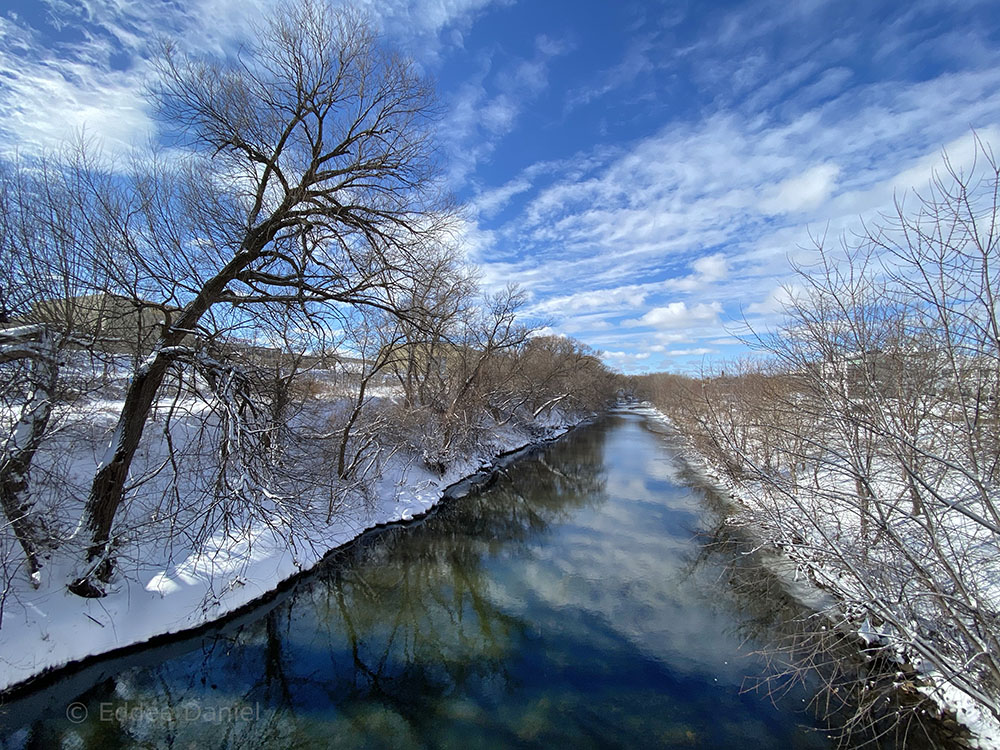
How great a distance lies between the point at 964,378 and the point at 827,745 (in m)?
4.32

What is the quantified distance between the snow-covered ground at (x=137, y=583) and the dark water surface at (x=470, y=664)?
37 centimetres

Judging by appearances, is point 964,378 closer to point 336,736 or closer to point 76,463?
point 336,736

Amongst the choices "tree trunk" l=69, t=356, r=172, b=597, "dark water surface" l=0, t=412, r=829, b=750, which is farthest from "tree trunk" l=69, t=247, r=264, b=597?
"dark water surface" l=0, t=412, r=829, b=750

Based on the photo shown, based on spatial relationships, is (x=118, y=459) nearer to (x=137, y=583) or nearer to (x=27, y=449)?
(x=27, y=449)

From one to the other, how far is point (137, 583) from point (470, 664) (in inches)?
205

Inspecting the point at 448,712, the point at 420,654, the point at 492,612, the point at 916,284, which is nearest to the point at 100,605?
the point at 420,654

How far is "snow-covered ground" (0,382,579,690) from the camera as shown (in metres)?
5.47

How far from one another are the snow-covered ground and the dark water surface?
0.37 meters

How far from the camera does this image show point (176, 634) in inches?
261

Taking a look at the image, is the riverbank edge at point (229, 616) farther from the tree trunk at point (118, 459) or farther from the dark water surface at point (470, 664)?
the tree trunk at point (118, 459)

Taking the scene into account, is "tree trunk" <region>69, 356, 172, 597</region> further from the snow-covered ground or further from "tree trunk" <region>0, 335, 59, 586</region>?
"tree trunk" <region>0, 335, 59, 586</region>

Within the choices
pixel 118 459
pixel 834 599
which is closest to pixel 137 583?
pixel 118 459

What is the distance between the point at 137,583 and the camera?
6754 millimetres

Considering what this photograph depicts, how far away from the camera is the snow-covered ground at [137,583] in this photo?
17.9 ft
